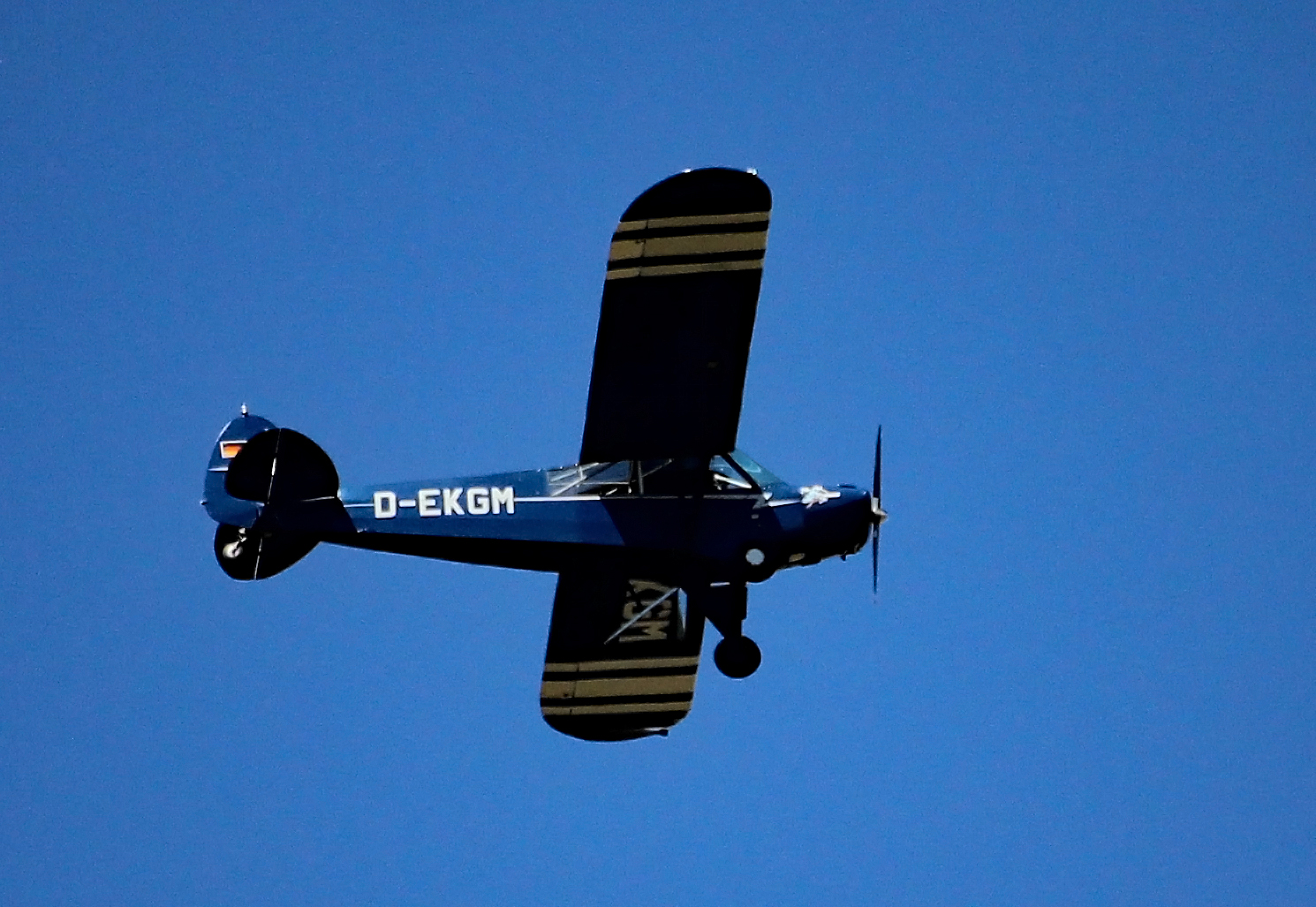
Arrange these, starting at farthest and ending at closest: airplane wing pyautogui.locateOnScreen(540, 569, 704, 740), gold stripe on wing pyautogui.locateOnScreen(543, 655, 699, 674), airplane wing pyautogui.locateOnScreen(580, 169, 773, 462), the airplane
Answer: gold stripe on wing pyautogui.locateOnScreen(543, 655, 699, 674) < airplane wing pyautogui.locateOnScreen(540, 569, 704, 740) < the airplane < airplane wing pyautogui.locateOnScreen(580, 169, 773, 462)

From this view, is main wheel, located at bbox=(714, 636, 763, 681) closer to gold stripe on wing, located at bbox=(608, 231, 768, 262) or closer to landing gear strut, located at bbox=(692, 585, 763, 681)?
landing gear strut, located at bbox=(692, 585, 763, 681)

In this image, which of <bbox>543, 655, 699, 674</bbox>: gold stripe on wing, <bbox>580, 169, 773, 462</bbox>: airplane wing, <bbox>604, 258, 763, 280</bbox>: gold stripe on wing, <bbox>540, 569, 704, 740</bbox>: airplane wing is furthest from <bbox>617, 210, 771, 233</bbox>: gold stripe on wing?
<bbox>543, 655, 699, 674</bbox>: gold stripe on wing

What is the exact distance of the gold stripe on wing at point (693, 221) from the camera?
17359mm

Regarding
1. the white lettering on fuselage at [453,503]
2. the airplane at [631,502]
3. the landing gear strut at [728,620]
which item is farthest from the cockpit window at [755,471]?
the white lettering on fuselage at [453,503]

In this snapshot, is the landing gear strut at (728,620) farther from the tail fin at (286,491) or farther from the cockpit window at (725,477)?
the tail fin at (286,491)

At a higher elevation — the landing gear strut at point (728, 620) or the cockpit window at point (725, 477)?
the cockpit window at point (725, 477)

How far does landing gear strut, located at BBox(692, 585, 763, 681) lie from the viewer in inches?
746

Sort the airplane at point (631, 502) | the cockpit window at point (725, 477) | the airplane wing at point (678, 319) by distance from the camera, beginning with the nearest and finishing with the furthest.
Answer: the airplane wing at point (678, 319) < the airplane at point (631, 502) < the cockpit window at point (725, 477)

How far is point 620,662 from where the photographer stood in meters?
21.0

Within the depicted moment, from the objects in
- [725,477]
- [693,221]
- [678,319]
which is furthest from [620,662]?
[693,221]

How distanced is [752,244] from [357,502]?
4.10m

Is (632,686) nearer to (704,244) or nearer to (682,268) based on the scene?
(682,268)

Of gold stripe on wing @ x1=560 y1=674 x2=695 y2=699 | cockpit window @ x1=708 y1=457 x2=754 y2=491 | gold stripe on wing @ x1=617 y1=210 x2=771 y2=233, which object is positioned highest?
gold stripe on wing @ x1=617 y1=210 x2=771 y2=233

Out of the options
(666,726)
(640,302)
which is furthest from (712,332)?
(666,726)
